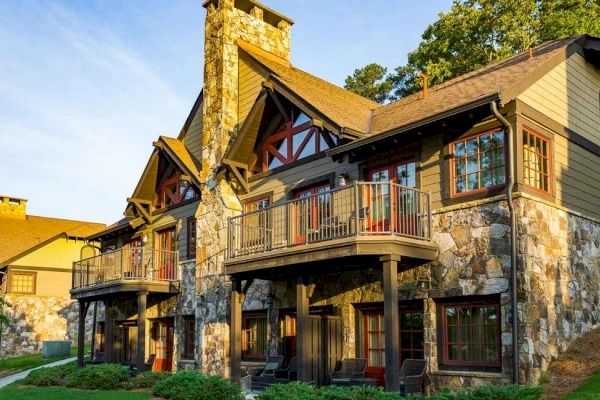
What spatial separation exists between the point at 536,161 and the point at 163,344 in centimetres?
1520

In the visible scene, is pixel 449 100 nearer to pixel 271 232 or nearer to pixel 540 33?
pixel 271 232

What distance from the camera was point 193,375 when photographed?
15656mm

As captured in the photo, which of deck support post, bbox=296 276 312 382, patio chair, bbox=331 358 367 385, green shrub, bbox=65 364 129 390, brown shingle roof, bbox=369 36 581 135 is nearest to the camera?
brown shingle roof, bbox=369 36 581 135

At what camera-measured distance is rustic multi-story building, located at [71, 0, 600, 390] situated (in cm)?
1357

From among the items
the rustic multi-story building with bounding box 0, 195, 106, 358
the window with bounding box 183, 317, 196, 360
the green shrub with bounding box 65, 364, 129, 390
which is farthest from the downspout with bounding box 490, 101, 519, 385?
the rustic multi-story building with bounding box 0, 195, 106, 358

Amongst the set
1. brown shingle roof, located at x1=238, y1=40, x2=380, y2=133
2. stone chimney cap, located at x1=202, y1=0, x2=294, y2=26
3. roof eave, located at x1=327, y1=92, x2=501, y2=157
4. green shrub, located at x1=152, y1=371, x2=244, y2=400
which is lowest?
green shrub, located at x1=152, y1=371, x2=244, y2=400

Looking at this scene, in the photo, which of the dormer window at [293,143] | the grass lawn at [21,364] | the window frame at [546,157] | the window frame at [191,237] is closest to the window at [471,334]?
the window frame at [546,157]

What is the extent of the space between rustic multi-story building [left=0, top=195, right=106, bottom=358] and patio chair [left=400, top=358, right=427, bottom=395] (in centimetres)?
2350

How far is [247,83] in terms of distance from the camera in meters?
21.7

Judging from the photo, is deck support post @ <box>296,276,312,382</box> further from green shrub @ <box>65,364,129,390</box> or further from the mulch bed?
green shrub @ <box>65,364,129,390</box>

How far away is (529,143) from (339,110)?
209 inches

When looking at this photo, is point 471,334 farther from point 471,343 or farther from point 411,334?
point 411,334

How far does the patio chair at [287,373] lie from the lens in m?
17.0

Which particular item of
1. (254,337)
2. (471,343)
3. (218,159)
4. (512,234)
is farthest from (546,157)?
(218,159)
